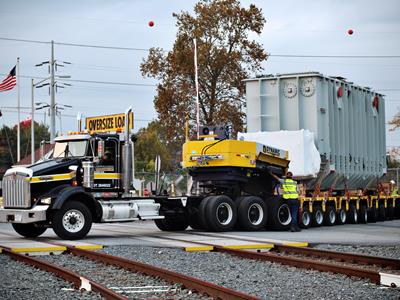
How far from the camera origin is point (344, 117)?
94.3 feet

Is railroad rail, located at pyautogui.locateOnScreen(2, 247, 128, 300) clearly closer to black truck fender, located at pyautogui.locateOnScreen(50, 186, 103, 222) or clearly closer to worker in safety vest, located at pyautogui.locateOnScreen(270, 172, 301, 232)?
black truck fender, located at pyautogui.locateOnScreen(50, 186, 103, 222)

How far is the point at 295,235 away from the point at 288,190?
2.14m

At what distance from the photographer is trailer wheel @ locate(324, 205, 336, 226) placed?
27.9 meters

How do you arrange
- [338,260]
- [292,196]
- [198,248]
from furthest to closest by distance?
[292,196]
[198,248]
[338,260]

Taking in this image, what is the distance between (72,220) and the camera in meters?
19.8

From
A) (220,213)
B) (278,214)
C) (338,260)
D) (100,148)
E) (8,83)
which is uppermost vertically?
(8,83)

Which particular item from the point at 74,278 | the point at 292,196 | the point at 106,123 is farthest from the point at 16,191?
the point at 74,278

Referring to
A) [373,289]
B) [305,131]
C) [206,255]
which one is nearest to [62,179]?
[206,255]

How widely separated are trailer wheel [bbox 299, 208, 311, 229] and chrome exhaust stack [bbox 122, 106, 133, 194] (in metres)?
7.27

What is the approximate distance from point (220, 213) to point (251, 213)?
1.19m

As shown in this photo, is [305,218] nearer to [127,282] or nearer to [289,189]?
[289,189]

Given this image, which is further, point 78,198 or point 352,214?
point 352,214

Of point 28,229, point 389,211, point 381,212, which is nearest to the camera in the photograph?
point 28,229

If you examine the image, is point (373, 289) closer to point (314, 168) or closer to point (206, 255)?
point (206, 255)
